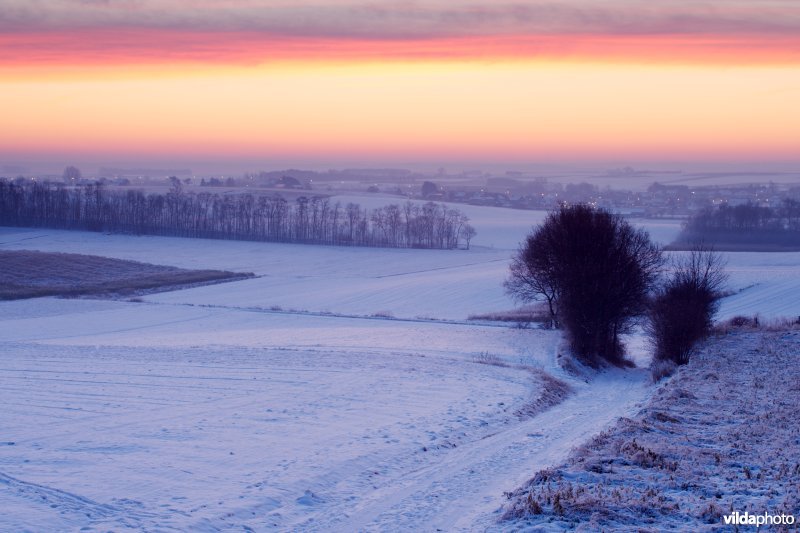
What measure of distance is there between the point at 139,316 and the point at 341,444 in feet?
116

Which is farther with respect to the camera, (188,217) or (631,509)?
(188,217)

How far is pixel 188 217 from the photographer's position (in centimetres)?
12362

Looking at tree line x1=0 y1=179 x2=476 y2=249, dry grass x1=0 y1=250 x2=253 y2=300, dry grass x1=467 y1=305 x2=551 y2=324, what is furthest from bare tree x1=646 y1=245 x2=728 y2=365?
tree line x1=0 y1=179 x2=476 y2=249

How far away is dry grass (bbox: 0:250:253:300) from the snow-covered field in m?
11.4

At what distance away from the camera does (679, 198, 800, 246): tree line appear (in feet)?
343

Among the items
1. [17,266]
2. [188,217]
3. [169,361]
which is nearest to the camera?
[169,361]

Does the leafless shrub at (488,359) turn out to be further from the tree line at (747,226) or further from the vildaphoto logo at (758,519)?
the tree line at (747,226)

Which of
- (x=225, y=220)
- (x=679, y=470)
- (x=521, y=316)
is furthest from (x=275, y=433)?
(x=225, y=220)

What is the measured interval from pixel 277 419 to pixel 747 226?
351ft

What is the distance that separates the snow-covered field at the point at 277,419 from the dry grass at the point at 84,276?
449 inches

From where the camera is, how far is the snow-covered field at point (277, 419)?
11.7m

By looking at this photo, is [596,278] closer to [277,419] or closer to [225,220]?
[277,419]

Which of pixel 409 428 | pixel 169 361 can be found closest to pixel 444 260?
pixel 169 361

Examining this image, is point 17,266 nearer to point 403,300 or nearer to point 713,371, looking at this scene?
point 403,300
